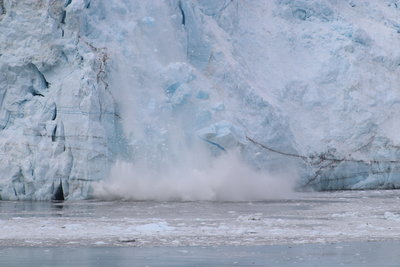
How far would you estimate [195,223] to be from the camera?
34.8 feet

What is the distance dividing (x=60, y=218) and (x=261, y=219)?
8.25 ft

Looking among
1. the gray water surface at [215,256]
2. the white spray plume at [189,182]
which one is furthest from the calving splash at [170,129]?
the gray water surface at [215,256]

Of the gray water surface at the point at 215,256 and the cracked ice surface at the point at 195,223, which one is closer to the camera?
the gray water surface at the point at 215,256

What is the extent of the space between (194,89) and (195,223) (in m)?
5.46

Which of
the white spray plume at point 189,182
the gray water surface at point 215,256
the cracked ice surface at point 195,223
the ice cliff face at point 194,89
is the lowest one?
the gray water surface at point 215,256

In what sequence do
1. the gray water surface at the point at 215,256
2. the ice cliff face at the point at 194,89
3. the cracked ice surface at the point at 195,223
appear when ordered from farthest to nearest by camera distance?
1. the ice cliff face at the point at 194,89
2. the cracked ice surface at the point at 195,223
3. the gray water surface at the point at 215,256

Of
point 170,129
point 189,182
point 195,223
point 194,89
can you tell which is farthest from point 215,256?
point 194,89

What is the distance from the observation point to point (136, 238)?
30.6 feet

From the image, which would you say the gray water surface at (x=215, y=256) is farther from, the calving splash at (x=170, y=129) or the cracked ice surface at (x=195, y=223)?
the calving splash at (x=170, y=129)

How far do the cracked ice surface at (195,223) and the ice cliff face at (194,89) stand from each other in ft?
3.61

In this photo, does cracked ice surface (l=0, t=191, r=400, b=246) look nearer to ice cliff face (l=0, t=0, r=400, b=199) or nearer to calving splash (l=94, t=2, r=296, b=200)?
calving splash (l=94, t=2, r=296, b=200)

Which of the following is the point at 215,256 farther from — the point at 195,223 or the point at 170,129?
the point at 170,129

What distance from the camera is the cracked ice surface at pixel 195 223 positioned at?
9.27 m

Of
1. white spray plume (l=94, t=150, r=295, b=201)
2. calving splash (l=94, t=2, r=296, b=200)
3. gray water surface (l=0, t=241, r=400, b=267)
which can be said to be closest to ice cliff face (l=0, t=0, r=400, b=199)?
calving splash (l=94, t=2, r=296, b=200)
